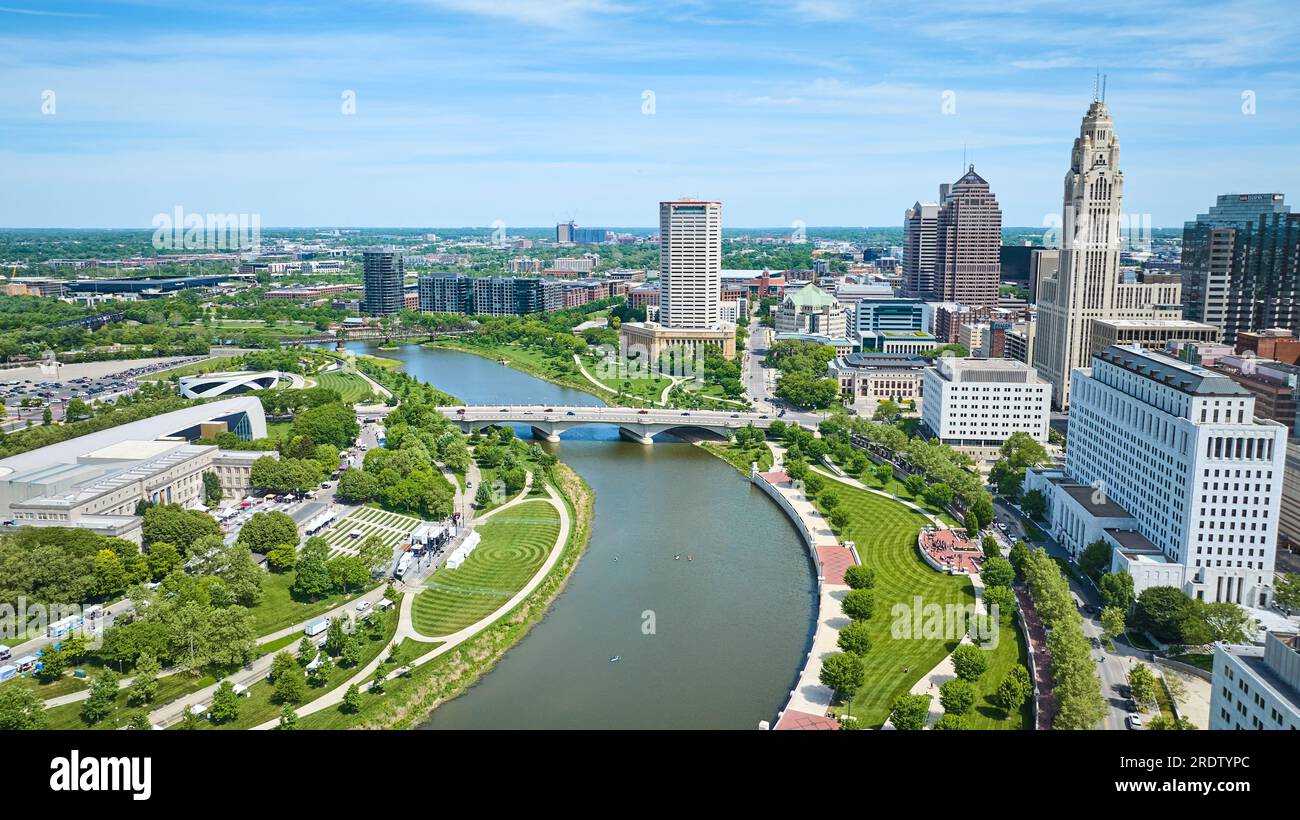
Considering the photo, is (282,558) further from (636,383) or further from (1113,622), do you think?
(636,383)

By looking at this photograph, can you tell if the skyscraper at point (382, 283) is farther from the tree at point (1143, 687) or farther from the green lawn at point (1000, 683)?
the tree at point (1143, 687)

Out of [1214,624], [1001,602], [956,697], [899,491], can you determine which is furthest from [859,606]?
[899,491]

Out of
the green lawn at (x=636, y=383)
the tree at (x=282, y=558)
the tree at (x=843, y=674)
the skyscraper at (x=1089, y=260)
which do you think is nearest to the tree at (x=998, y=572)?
the tree at (x=843, y=674)

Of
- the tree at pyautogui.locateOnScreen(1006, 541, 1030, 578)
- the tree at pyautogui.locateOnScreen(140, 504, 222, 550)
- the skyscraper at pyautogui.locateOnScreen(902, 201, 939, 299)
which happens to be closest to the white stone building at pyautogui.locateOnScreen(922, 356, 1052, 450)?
the tree at pyautogui.locateOnScreen(1006, 541, 1030, 578)

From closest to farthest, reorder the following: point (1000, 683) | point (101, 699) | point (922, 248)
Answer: point (101, 699), point (1000, 683), point (922, 248)
